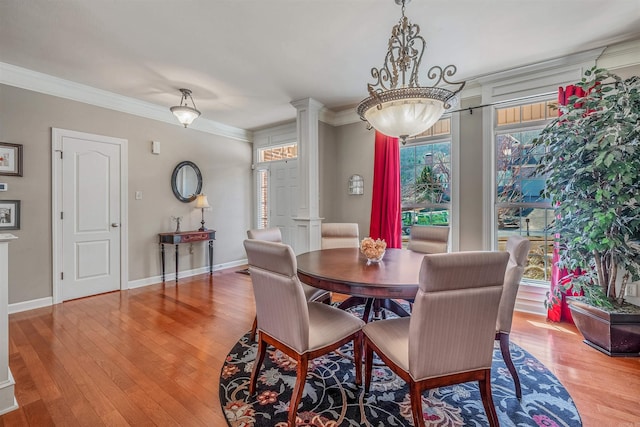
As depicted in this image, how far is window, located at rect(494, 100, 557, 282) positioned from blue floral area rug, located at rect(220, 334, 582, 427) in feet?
5.32

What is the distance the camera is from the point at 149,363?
6.91ft

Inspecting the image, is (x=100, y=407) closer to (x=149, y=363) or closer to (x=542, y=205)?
(x=149, y=363)

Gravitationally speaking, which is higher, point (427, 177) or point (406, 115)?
point (406, 115)

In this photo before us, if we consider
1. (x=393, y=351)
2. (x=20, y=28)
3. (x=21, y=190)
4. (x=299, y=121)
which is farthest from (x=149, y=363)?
(x=299, y=121)

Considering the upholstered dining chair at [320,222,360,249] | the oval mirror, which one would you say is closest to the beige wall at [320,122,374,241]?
the upholstered dining chair at [320,222,360,249]

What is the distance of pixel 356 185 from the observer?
439 cm

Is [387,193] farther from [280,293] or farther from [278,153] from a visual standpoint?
[280,293]

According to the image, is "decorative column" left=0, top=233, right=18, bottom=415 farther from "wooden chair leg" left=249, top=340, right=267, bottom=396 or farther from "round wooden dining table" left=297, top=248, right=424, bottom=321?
"round wooden dining table" left=297, top=248, right=424, bottom=321

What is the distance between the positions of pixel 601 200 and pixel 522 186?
41.1 inches

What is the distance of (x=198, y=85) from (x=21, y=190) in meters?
2.24

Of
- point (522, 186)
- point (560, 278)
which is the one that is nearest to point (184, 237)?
point (522, 186)

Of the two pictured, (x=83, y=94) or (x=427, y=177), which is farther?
(x=427, y=177)

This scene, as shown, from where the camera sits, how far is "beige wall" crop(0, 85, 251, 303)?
3.16 m

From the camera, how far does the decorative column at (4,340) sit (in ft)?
5.25
